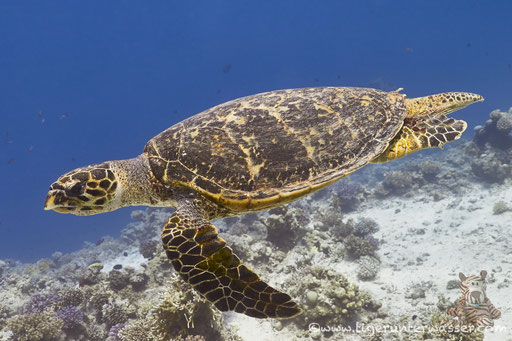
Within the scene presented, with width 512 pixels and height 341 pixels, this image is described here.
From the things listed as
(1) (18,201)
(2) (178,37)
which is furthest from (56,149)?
(2) (178,37)

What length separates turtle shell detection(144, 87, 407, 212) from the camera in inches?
119

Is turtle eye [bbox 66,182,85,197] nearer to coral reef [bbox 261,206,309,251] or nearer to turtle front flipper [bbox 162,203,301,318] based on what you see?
turtle front flipper [bbox 162,203,301,318]

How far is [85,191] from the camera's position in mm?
3047

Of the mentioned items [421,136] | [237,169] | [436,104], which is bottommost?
[237,169]

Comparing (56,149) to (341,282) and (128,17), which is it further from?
(341,282)

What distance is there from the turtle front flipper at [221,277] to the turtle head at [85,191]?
1096mm

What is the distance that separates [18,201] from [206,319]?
94685 millimetres

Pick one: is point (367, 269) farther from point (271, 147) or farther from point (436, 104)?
point (271, 147)

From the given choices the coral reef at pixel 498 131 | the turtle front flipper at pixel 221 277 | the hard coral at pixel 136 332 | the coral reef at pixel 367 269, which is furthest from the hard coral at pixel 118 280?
the coral reef at pixel 498 131

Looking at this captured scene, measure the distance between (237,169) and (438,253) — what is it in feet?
23.1

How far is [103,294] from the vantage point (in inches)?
256

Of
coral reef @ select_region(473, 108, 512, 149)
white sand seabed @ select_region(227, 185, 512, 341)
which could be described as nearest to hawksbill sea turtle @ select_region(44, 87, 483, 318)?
white sand seabed @ select_region(227, 185, 512, 341)

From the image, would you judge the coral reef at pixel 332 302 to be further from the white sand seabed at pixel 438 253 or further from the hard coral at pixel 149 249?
the hard coral at pixel 149 249

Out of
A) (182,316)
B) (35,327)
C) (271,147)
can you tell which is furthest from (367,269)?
(35,327)
